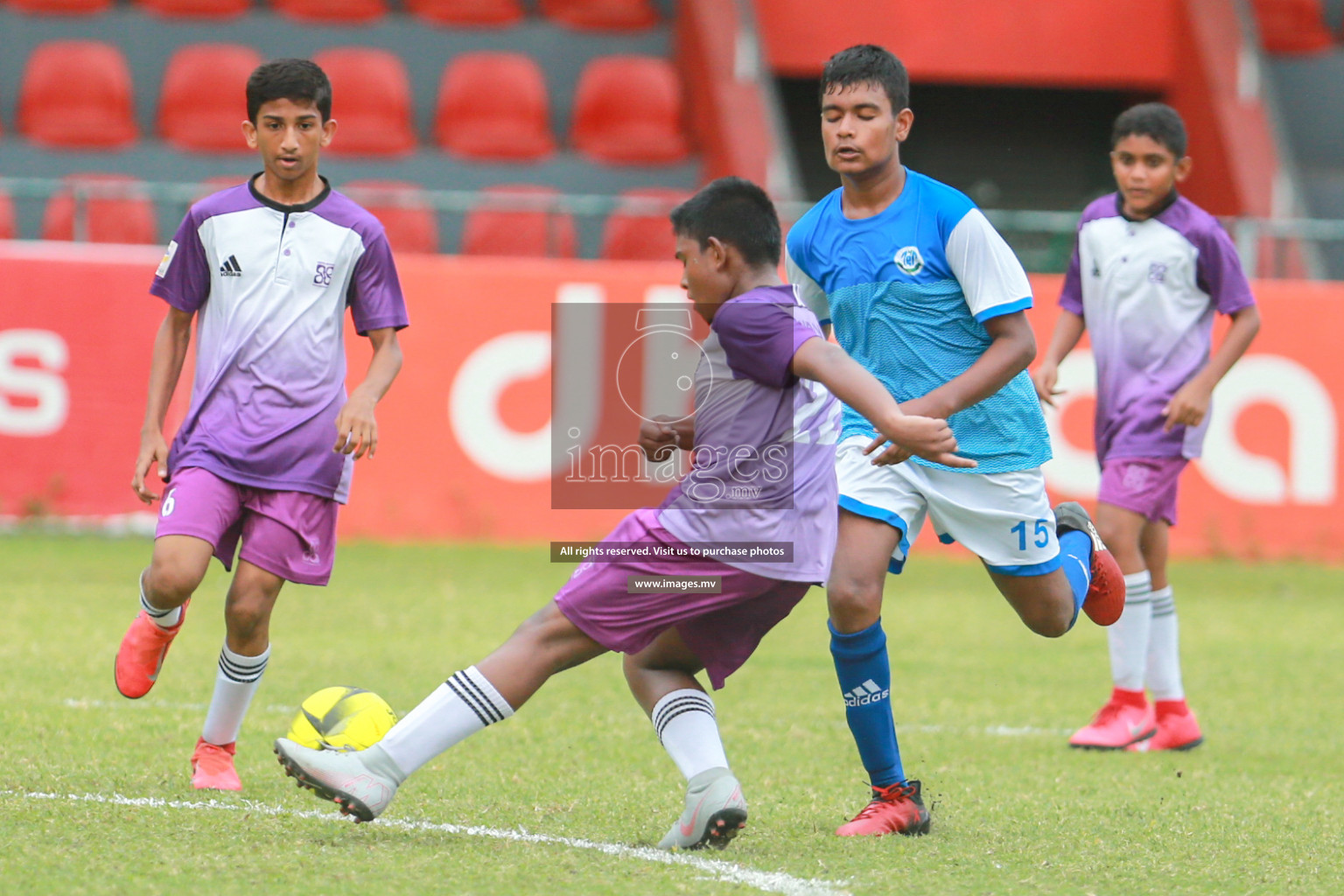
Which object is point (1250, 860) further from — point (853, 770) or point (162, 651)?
point (162, 651)

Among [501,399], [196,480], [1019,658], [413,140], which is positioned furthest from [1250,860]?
[413,140]

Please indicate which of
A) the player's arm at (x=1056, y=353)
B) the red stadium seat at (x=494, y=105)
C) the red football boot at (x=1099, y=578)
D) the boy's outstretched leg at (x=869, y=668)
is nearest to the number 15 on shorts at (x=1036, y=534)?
the boy's outstretched leg at (x=869, y=668)

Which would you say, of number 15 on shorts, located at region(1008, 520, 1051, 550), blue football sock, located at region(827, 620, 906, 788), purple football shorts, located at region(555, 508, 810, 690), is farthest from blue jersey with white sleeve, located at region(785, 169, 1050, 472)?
purple football shorts, located at region(555, 508, 810, 690)

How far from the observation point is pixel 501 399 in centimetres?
1143

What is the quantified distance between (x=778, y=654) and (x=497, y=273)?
4235mm

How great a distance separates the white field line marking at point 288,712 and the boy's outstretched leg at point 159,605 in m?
1.28

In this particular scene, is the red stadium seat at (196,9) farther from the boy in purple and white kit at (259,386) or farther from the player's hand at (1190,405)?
the player's hand at (1190,405)

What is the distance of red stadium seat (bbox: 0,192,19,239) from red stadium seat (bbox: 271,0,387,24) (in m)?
5.18

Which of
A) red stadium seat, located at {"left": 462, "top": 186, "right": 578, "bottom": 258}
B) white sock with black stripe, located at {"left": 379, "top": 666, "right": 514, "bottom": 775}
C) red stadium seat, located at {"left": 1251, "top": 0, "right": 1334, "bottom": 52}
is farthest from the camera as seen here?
red stadium seat, located at {"left": 1251, "top": 0, "right": 1334, "bottom": 52}

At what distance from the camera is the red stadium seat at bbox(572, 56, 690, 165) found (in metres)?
16.1

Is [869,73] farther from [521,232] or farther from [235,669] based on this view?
[521,232]

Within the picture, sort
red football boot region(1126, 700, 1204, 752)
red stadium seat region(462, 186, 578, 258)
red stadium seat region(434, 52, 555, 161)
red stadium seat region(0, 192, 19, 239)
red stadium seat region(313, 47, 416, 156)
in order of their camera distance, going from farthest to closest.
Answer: red stadium seat region(434, 52, 555, 161), red stadium seat region(313, 47, 416, 156), red stadium seat region(462, 186, 578, 258), red stadium seat region(0, 192, 19, 239), red football boot region(1126, 700, 1204, 752)

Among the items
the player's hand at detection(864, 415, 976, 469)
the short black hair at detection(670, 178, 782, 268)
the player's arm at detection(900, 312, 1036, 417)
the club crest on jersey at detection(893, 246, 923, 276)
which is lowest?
the player's hand at detection(864, 415, 976, 469)

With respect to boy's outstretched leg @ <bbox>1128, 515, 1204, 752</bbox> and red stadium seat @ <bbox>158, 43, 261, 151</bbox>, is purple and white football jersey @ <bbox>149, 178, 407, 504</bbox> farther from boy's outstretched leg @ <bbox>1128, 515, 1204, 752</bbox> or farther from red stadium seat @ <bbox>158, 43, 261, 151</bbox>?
red stadium seat @ <bbox>158, 43, 261, 151</bbox>
